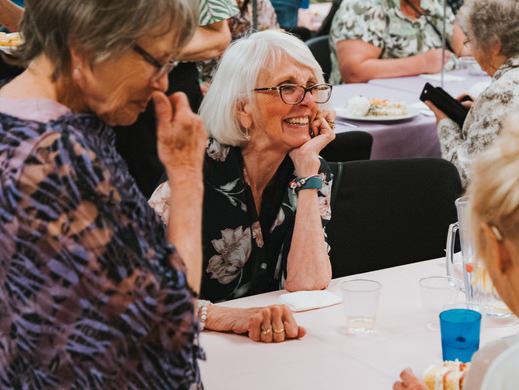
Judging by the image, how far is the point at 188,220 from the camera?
1462 mm

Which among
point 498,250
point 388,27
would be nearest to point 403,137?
point 388,27

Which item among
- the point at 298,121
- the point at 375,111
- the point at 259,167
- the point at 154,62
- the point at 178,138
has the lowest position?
the point at 375,111

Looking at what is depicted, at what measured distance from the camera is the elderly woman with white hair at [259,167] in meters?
2.41

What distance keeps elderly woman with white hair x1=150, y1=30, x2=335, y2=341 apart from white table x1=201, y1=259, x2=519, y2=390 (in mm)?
331

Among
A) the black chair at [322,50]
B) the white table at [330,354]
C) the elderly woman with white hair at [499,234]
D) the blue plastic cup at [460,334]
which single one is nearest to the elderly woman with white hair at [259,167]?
the white table at [330,354]

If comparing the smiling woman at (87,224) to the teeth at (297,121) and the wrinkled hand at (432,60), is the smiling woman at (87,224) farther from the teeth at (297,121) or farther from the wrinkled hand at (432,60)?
the wrinkled hand at (432,60)

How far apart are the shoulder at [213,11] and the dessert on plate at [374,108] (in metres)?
0.83

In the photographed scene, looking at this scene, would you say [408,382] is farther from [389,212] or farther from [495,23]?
[495,23]

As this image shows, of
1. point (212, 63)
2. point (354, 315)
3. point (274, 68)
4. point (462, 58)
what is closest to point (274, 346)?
point (354, 315)

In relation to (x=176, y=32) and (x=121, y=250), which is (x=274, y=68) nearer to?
(x=176, y=32)

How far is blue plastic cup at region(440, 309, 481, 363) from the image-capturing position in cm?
175

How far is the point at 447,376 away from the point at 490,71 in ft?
6.85

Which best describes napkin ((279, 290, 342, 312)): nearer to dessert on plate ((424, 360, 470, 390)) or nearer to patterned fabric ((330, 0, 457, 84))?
dessert on plate ((424, 360, 470, 390))

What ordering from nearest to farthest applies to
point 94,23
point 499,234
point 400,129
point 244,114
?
point 499,234, point 94,23, point 244,114, point 400,129
